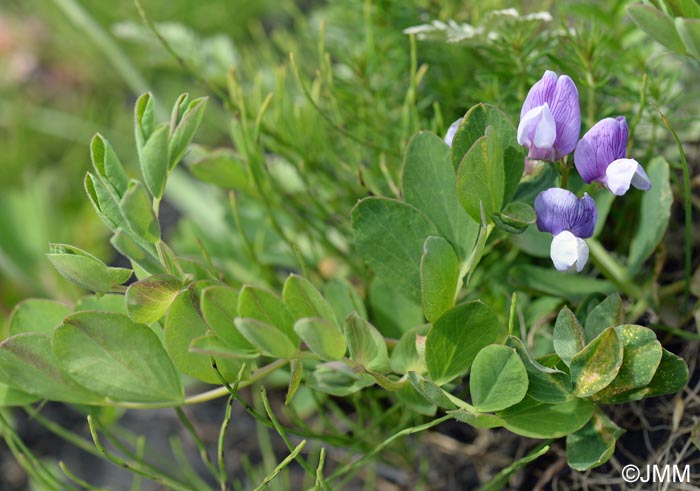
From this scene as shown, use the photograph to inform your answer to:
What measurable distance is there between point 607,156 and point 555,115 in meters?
0.03

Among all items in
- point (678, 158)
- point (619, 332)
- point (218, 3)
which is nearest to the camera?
point (619, 332)

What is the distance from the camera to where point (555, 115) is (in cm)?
31

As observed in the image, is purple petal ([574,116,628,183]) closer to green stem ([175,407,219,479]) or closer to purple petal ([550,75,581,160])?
purple petal ([550,75,581,160])

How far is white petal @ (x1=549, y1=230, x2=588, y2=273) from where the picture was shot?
30 centimetres

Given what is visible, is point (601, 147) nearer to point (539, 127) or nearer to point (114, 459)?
point (539, 127)

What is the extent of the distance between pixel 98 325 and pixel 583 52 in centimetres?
30

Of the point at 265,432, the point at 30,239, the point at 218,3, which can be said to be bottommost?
the point at 265,432

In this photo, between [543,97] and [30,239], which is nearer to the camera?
[543,97]

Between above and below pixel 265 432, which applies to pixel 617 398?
above

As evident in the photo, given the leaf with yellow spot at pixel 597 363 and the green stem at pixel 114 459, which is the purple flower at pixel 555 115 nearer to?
the leaf with yellow spot at pixel 597 363

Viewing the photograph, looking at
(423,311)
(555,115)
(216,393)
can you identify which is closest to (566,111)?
(555,115)

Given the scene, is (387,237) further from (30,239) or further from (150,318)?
(30,239)

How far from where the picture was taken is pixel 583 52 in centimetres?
39

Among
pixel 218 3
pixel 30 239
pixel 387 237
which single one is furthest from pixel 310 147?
pixel 218 3
